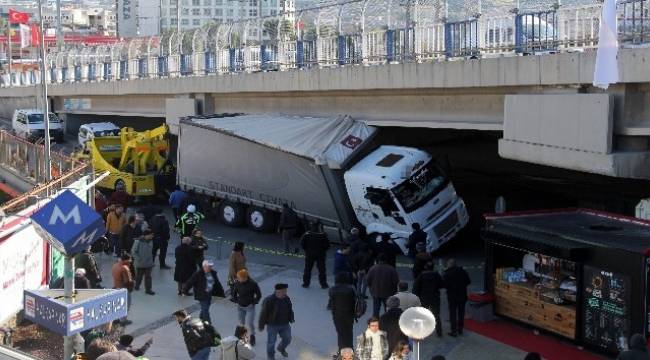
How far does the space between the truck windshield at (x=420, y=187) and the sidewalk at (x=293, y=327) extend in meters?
2.62

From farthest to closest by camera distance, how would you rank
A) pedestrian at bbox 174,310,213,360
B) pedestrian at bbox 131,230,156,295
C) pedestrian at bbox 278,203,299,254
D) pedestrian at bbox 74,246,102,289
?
pedestrian at bbox 278,203,299,254, pedestrian at bbox 131,230,156,295, pedestrian at bbox 74,246,102,289, pedestrian at bbox 174,310,213,360

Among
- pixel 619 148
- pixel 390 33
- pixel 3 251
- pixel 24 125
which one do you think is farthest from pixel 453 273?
pixel 24 125

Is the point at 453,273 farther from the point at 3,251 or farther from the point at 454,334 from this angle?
the point at 3,251

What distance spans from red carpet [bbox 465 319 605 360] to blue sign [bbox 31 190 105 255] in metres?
7.29

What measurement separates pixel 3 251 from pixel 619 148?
32.3 ft

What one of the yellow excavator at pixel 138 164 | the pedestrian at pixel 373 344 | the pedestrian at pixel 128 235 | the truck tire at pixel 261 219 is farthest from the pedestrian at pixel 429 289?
the yellow excavator at pixel 138 164

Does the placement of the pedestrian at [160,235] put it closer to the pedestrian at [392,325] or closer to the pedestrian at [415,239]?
the pedestrian at [415,239]

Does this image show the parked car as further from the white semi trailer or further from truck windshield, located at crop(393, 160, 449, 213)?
truck windshield, located at crop(393, 160, 449, 213)

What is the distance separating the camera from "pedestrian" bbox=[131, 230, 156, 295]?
15.9 m

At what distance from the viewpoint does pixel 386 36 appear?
21281 millimetres

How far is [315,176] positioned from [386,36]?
3.73 m

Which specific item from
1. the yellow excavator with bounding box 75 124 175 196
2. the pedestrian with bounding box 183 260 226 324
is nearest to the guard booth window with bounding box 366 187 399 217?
the pedestrian with bounding box 183 260 226 324

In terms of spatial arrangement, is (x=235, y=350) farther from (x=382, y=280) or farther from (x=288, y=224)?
(x=288, y=224)

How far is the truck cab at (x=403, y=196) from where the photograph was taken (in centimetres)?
1911
